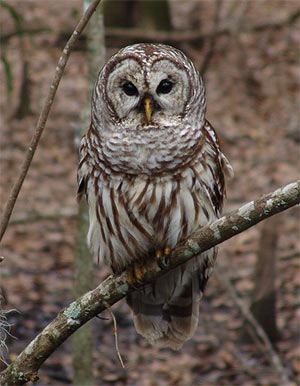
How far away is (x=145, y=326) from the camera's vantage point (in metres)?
4.90

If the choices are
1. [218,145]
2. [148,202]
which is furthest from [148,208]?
[218,145]

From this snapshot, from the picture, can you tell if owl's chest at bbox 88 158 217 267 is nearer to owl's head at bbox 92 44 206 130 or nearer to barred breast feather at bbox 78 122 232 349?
barred breast feather at bbox 78 122 232 349

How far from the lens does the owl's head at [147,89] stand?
13.1 ft

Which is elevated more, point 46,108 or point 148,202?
point 46,108

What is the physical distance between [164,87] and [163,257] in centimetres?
96

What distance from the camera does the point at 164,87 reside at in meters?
4.10

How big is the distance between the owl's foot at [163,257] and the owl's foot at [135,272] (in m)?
0.12

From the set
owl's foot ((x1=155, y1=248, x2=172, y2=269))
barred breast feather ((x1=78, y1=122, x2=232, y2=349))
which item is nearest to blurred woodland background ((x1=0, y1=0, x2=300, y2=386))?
barred breast feather ((x1=78, y1=122, x2=232, y2=349))

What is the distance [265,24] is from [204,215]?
36.9 ft

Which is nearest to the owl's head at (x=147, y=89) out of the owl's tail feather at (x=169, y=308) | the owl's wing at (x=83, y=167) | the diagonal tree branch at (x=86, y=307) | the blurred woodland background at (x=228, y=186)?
the owl's wing at (x=83, y=167)

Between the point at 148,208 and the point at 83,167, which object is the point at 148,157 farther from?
the point at 83,167

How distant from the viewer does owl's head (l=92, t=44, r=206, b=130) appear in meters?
3.99

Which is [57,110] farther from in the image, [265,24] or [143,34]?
[265,24]

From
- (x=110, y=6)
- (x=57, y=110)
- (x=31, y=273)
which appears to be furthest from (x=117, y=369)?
(x=110, y=6)
